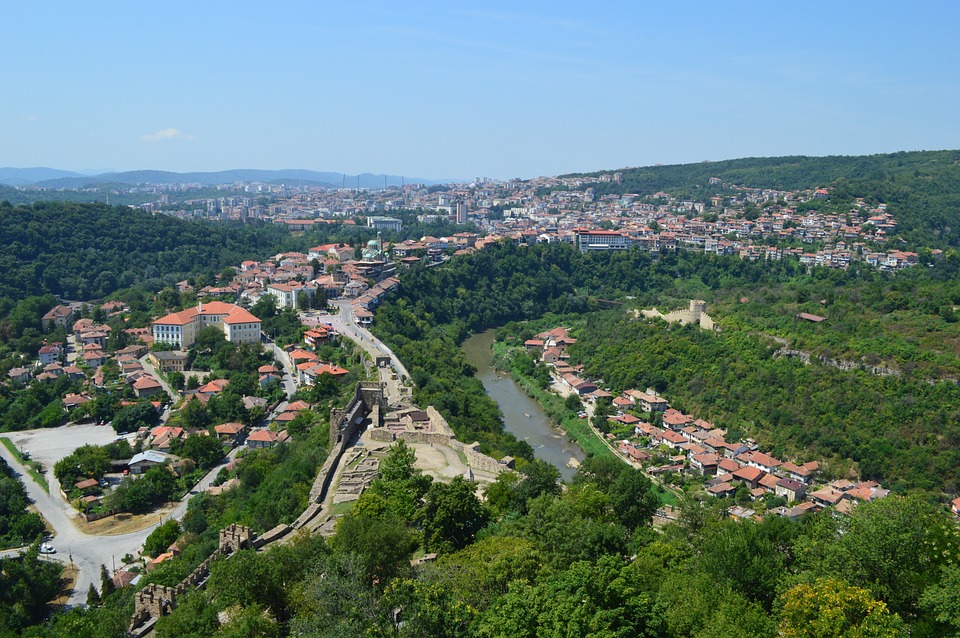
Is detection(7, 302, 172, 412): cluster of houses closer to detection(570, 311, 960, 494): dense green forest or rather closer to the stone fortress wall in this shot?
detection(570, 311, 960, 494): dense green forest

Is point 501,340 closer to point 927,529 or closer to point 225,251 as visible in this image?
point 225,251

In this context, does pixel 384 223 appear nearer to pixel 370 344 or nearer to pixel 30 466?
pixel 370 344

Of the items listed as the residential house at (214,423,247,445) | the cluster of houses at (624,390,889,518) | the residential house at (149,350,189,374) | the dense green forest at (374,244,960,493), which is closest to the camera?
the cluster of houses at (624,390,889,518)

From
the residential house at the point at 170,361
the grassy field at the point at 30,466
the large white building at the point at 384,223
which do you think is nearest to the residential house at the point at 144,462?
the grassy field at the point at 30,466

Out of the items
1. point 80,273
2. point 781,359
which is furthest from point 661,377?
point 80,273

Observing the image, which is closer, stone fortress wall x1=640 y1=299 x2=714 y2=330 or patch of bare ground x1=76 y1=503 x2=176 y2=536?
patch of bare ground x1=76 y1=503 x2=176 y2=536

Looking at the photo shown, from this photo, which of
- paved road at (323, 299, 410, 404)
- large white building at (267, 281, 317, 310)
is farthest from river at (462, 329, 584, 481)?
large white building at (267, 281, 317, 310)

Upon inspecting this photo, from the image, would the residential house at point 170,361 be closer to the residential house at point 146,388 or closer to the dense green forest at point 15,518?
the residential house at point 146,388
